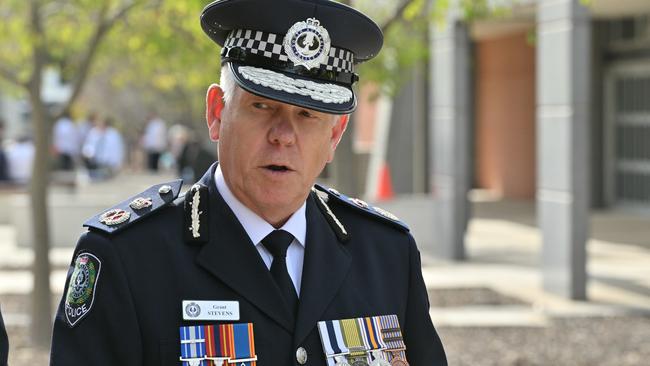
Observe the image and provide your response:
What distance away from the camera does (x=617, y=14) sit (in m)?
17.0

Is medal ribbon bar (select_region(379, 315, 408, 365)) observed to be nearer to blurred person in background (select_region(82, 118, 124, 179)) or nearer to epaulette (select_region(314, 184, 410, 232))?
epaulette (select_region(314, 184, 410, 232))

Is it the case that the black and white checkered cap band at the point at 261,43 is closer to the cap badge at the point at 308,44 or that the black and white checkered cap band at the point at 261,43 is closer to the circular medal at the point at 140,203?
the cap badge at the point at 308,44

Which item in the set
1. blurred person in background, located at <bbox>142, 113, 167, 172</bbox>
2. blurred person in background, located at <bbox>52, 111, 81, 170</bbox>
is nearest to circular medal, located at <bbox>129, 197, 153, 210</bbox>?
blurred person in background, located at <bbox>52, 111, 81, 170</bbox>

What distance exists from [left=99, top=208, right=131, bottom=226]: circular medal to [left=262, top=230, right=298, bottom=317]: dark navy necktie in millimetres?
326

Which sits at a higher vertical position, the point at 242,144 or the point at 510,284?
the point at 242,144

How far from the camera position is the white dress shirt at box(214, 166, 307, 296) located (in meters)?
2.69

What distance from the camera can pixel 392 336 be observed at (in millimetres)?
2762

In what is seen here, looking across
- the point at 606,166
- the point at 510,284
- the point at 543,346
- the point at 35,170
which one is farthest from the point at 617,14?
the point at 35,170

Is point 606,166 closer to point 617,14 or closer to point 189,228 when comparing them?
point 617,14

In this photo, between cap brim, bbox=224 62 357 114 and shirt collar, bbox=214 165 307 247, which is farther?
shirt collar, bbox=214 165 307 247

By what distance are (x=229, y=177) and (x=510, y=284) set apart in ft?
29.8

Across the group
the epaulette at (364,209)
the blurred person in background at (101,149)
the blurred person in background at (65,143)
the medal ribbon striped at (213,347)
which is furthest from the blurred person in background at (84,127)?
the medal ribbon striped at (213,347)

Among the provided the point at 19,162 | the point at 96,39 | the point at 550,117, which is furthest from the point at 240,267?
the point at 19,162

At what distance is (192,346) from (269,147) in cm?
47
